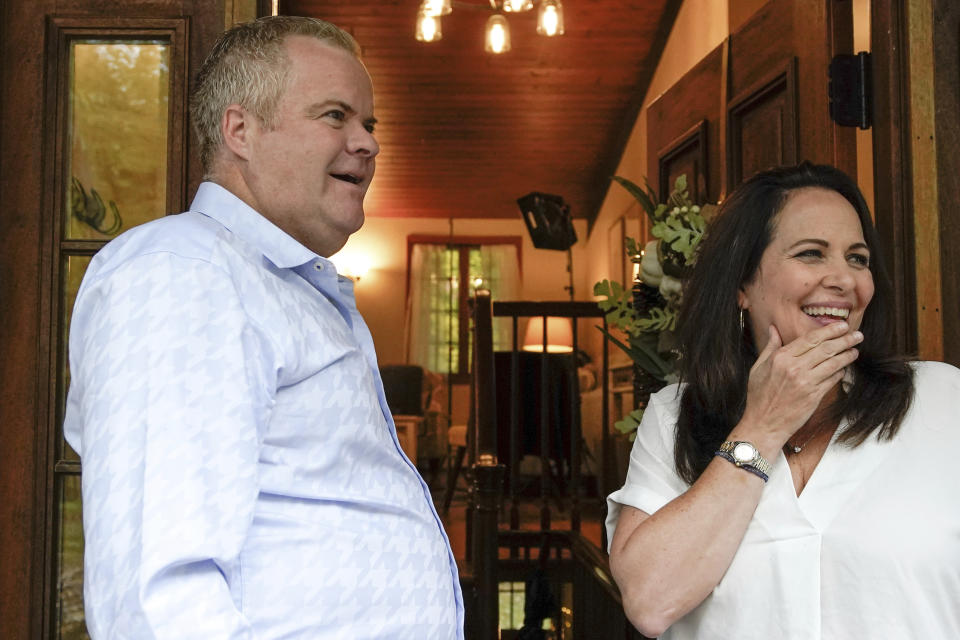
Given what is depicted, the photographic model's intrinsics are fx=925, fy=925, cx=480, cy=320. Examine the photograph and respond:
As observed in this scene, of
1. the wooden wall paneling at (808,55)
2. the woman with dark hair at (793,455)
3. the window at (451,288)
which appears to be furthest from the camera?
the window at (451,288)

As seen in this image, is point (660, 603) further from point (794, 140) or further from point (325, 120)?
point (794, 140)

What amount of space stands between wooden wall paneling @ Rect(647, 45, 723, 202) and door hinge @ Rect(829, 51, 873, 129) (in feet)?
2.36

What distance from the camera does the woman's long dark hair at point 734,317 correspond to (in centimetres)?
147

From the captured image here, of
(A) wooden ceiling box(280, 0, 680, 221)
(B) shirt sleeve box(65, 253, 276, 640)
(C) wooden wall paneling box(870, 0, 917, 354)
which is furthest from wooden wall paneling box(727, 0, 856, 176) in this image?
(A) wooden ceiling box(280, 0, 680, 221)

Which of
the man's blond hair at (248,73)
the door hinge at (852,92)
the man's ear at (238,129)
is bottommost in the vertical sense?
the man's ear at (238,129)

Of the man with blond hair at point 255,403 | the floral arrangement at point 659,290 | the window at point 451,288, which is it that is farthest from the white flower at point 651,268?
the window at point 451,288

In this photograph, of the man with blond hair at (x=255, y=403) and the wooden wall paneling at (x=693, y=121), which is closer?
the man with blond hair at (x=255, y=403)

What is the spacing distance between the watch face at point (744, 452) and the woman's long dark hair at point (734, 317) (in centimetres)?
9

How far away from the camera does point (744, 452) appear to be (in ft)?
4.43

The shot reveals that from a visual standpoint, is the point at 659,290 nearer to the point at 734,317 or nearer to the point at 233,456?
the point at 734,317

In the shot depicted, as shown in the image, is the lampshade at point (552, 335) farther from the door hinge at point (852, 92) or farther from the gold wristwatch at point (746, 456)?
the gold wristwatch at point (746, 456)

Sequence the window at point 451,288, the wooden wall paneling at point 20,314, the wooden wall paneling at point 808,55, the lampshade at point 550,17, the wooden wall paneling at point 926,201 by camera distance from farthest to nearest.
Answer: the window at point 451,288
the lampshade at point 550,17
the wooden wall paneling at point 808,55
the wooden wall paneling at point 926,201
the wooden wall paneling at point 20,314

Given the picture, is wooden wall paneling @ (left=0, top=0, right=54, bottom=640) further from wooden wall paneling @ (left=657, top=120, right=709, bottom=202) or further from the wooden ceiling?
the wooden ceiling

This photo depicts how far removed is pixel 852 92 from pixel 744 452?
35.2 inches
